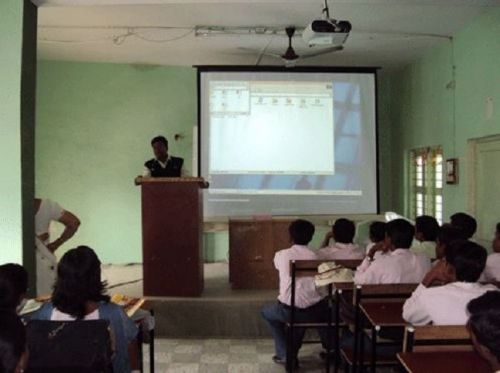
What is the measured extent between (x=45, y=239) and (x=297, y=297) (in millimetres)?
1980

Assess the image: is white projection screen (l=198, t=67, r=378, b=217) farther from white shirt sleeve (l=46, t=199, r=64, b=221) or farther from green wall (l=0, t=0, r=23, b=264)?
green wall (l=0, t=0, r=23, b=264)

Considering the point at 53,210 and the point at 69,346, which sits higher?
the point at 53,210

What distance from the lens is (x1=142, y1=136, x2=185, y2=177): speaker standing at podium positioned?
529 centimetres

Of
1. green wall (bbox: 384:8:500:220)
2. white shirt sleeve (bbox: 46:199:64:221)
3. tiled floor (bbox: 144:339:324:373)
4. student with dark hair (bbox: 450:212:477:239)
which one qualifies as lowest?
tiled floor (bbox: 144:339:324:373)

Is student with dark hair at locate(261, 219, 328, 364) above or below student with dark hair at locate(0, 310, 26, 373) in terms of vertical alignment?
below

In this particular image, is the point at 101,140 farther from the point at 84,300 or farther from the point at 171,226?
the point at 84,300

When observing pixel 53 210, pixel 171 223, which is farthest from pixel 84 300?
pixel 171 223

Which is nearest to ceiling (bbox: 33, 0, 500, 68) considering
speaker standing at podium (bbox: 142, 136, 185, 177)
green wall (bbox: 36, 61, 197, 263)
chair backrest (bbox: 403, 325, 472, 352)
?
green wall (bbox: 36, 61, 197, 263)

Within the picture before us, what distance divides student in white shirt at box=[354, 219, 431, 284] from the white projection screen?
9.73 ft

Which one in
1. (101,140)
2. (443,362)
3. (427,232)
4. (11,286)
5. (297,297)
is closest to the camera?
(443,362)

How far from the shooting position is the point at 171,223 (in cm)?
474

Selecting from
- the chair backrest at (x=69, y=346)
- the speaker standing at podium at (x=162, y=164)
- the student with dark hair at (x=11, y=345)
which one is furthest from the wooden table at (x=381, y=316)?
the speaker standing at podium at (x=162, y=164)

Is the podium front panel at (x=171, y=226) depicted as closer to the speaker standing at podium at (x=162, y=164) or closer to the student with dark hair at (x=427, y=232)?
the speaker standing at podium at (x=162, y=164)

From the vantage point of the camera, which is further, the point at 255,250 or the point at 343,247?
the point at 255,250
